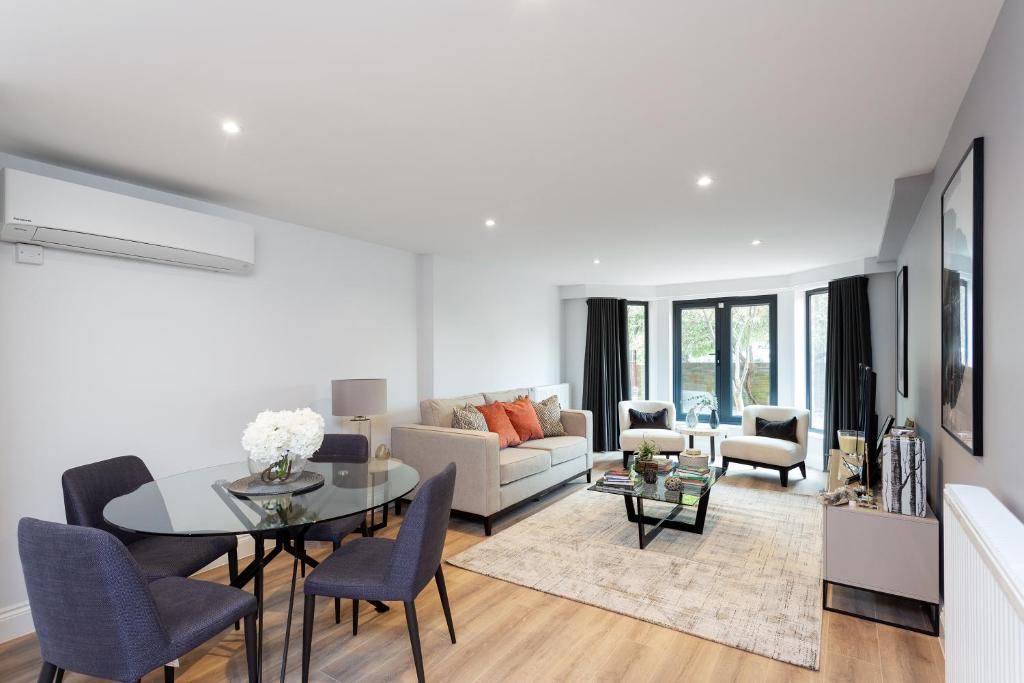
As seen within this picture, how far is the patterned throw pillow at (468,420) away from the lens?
4375 mm

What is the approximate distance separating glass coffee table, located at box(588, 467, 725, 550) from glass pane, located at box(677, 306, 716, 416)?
119 inches

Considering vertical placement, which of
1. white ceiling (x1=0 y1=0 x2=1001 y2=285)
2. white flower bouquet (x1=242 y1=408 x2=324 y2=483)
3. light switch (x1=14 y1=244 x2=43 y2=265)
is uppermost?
white ceiling (x1=0 y1=0 x2=1001 y2=285)

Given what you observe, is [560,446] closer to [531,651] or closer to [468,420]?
[468,420]

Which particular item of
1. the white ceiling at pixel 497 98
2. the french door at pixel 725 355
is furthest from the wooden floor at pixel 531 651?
the french door at pixel 725 355

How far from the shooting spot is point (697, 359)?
7.21 metres

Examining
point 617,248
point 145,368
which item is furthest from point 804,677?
point 145,368

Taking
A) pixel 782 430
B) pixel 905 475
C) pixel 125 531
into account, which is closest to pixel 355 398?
pixel 125 531

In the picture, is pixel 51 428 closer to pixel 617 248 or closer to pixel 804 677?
pixel 804 677

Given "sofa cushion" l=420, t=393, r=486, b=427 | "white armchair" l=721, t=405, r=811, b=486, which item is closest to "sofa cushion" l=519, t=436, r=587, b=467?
"sofa cushion" l=420, t=393, r=486, b=427

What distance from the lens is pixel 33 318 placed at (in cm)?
258

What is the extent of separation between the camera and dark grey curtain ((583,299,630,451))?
702 centimetres

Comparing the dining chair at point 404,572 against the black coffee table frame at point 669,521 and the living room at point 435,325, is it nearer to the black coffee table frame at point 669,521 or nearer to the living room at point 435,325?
the living room at point 435,325

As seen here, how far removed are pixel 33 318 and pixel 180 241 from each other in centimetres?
78

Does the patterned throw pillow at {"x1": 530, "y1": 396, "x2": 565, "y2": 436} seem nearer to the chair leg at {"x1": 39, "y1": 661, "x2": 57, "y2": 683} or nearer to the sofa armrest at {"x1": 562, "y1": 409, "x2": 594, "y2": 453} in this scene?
the sofa armrest at {"x1": 562, "y1": 409, "x2": 594, "y2": 453}
